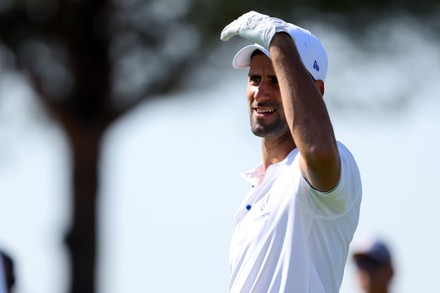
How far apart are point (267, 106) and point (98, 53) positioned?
36.7 ft

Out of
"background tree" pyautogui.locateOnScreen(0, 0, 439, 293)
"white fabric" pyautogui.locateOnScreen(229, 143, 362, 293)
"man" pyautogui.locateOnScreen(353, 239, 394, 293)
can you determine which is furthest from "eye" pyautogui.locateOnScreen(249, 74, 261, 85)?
"background tree" pyautogui.locateOnScreen(0, 0, 439, 293)

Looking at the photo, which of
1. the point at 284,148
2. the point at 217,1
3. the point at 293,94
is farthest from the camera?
the point at 217,1

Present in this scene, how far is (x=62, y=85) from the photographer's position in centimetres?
1677

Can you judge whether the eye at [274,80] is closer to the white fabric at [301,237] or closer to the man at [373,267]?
the white fabric at [301,237]

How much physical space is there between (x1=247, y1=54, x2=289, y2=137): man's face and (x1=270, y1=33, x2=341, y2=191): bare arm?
0.30m

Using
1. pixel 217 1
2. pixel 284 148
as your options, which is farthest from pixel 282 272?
pixel 217 1

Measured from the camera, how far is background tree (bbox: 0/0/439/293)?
54.5 ft

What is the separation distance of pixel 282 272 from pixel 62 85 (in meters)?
11.7

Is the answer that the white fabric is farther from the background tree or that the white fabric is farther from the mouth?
the background tree

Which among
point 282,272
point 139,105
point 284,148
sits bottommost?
point 282,272

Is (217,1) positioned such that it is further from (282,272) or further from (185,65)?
(282,272)

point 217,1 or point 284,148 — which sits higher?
point 217,1

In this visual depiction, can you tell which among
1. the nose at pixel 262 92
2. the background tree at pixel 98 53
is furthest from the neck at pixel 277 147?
the background tree at pixel 98 53

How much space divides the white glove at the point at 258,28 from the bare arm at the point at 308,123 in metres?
0.13
